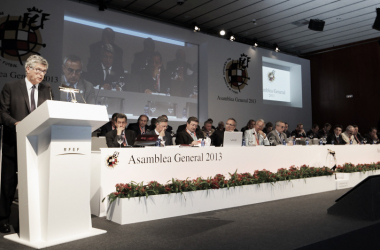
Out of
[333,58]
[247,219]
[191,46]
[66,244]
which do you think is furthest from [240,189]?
[333,58]

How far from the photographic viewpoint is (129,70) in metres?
8.05

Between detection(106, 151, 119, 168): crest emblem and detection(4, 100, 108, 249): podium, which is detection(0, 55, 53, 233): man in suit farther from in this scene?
detection(106, 151, 119, 168): crest emblem

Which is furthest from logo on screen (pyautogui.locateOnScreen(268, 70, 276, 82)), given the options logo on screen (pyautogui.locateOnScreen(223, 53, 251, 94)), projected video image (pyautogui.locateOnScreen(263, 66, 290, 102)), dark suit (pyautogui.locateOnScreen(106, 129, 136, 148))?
dark suit (pyautogui.locateOnScreen(106, 129, 136, 148))

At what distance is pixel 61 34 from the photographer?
6.86 metres

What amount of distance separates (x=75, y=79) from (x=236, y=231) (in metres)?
5.76

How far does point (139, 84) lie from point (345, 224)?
6290 mm

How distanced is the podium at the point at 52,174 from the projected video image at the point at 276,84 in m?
9.54

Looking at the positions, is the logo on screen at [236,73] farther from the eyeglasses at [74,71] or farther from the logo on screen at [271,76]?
the eyeglasses at [74,71]

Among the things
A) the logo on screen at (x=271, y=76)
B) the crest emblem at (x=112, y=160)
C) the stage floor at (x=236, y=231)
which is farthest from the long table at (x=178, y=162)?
the logo on screen at (x=271, y=76)

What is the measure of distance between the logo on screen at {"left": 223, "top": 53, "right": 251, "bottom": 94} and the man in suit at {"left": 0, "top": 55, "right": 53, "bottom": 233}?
25.5 feet

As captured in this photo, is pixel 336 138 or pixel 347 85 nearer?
pixel 336 138

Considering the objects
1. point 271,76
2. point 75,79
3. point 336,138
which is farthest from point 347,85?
point 75,79

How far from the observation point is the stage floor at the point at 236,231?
2340 mm

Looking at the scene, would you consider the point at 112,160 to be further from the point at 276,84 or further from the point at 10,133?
the point at 276,84
